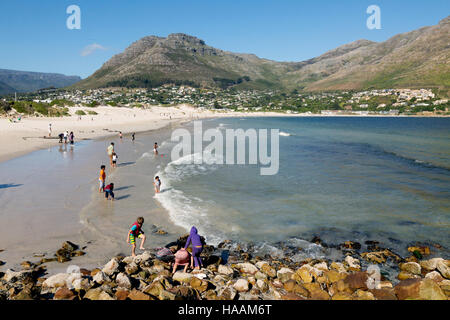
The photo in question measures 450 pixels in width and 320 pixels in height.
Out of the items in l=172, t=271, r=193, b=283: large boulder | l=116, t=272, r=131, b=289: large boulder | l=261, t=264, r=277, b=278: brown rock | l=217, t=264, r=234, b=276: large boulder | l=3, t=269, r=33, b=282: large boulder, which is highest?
l=3, t=269, r=33, b=282: large boulder

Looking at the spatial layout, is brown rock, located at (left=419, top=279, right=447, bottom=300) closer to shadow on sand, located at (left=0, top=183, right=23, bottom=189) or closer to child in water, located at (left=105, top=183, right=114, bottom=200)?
child in water, located at (left=105, top=183, right=114, bottom=200)

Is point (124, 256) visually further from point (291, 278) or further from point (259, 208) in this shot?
point (259, 208)

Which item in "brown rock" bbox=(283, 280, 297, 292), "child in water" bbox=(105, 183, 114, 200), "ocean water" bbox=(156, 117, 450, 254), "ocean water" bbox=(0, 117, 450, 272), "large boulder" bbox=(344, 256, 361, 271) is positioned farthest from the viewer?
"child in water" bbox=(105, 183, 114, 200)

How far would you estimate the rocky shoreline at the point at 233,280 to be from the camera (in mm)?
7012

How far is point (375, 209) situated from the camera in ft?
50.9

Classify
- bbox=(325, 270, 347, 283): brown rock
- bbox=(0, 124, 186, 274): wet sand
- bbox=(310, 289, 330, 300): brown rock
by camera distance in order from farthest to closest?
bbox=(0, 124, 186, 274): wet sand < bbox=(325, 270, 347, 283): brown rock < bbox=(310, 289, 330, 300): brown rock

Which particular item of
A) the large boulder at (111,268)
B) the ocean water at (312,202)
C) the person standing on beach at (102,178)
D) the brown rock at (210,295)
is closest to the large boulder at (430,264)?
the ocean water at (312,202)

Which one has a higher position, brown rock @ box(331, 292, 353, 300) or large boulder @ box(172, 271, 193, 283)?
large boulder @ box(172, 271, 193, 283)

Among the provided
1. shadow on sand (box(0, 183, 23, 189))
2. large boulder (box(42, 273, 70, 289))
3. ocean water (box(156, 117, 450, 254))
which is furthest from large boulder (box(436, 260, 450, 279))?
shadow on sand (box(0, 183, 23, 189))

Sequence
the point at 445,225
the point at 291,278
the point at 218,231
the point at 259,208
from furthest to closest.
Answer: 1. the point at 259,208
2. the point at 445,225
3. the point at 218,231
4. the point at 291,278

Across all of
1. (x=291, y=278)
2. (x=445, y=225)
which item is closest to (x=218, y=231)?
(x=291, y=278)

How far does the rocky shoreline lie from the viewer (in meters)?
7.01

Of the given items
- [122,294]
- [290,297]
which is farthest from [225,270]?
[122,294]
